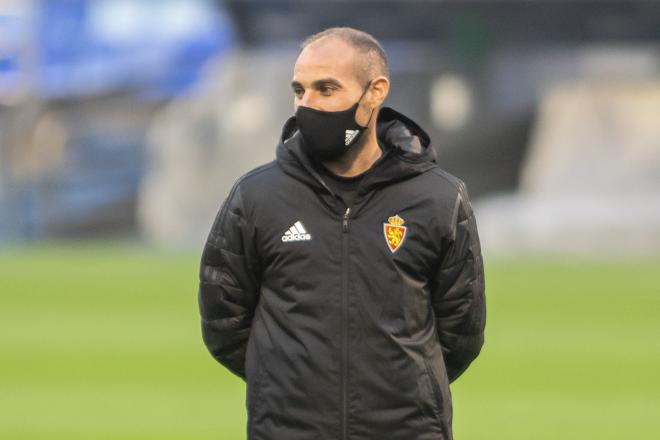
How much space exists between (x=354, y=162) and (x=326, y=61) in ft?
1.08

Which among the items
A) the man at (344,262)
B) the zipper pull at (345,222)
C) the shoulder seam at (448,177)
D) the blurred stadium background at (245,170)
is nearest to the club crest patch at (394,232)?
the man at (344,262)

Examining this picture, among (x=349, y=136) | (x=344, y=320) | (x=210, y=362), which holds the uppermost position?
(x=349, y=136)

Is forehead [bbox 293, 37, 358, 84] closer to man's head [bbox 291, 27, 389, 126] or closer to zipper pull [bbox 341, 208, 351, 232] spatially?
man's head [bbox 291, 27, 389, 126]

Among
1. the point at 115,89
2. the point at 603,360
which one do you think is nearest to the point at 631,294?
the point at 603,360

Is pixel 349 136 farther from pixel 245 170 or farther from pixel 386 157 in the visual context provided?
pixel 245 170

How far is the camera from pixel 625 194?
106 ft

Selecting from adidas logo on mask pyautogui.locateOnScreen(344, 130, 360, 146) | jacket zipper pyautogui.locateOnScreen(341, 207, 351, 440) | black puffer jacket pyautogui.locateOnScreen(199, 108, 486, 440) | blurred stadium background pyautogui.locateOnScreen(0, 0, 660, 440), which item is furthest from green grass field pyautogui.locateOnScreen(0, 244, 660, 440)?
adidas logo on mask pyautogui.locateOnScreen(344, 130, 360, 146)

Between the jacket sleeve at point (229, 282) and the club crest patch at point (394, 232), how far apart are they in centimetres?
41

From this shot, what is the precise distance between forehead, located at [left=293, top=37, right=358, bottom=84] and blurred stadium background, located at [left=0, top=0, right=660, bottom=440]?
6.06 metres

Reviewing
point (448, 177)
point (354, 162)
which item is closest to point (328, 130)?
point (354, 162)

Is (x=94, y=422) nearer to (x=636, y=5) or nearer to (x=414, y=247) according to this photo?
(x=414, y=247)

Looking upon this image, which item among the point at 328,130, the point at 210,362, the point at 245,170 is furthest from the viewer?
the point at 245,170

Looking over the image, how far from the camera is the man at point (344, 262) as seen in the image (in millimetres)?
4555

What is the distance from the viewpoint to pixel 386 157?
15.4ft
